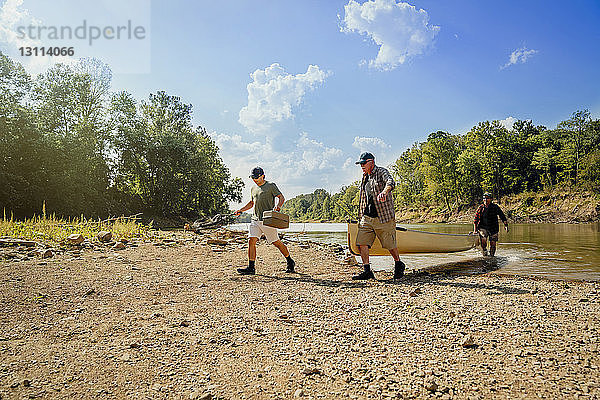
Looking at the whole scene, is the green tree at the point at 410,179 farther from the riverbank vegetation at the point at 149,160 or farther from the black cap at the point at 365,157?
the black cap at the point at 365,157

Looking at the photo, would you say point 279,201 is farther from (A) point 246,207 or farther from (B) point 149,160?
(B) point 149,160

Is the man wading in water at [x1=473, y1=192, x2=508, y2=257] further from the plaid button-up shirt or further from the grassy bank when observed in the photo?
the grassy bank

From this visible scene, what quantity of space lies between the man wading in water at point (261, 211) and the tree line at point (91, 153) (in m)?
28.9

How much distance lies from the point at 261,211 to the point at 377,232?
96.1 inches

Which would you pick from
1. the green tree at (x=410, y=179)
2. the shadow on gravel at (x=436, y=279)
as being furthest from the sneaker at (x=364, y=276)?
the green tree at (x=410, y=179)

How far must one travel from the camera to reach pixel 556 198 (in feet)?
188

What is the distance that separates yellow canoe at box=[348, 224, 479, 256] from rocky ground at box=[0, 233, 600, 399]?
8.12ft

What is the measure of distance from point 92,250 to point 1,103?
1045 inches

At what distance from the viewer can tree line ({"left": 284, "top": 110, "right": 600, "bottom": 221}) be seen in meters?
59.3

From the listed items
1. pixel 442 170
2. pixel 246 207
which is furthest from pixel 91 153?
pixel 442 170

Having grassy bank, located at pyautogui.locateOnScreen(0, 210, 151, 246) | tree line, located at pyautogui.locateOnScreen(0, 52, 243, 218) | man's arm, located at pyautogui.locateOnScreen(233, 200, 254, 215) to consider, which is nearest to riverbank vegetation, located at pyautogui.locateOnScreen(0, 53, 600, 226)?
tree line, located at pyautogui.locateOnScreen(0, 52, 243, 218)

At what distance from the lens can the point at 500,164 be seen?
2734 inches

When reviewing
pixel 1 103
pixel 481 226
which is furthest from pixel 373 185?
pixel 1 103

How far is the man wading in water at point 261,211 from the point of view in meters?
7.41
